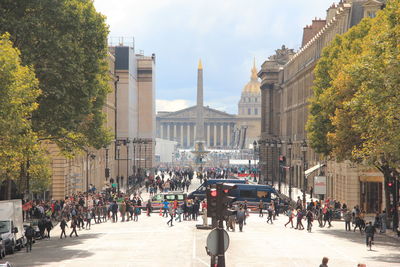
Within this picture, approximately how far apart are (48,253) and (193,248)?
232 inches

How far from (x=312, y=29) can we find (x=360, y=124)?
72291 mm

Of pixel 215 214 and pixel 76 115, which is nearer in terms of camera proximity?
pixel 215 214

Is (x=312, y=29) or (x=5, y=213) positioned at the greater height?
(x=312, y=29)

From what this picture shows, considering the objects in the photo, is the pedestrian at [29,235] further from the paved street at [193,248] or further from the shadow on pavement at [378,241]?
the shadow on pavement at [378,241]

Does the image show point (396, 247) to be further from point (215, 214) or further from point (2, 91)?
point (215, 214)

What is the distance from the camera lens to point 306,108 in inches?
3915

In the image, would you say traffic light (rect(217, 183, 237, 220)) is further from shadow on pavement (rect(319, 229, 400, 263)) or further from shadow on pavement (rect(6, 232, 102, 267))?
shadow on pavement (rect(319, 229, 400, 263))

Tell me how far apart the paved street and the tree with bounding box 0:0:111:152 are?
20.3 feet

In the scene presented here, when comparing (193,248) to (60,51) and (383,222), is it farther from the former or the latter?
(383,222)

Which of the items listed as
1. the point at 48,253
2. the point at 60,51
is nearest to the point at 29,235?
the point at 48,253

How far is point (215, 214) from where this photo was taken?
71.5 feet

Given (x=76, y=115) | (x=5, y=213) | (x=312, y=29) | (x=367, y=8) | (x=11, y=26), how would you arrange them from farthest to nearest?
(x=312, y=29)
(x=367, y=8)
(x=76, y=115)
(x=11, y=26)
(x=5, y=213)

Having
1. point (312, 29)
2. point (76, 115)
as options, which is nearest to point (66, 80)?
point (76, 115)

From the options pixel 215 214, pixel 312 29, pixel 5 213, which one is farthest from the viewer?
pixel 312 29
